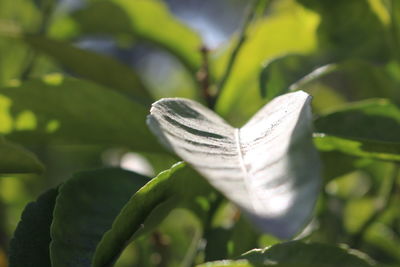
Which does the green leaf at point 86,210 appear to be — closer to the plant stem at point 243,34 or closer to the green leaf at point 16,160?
the green leaf at point 16,160

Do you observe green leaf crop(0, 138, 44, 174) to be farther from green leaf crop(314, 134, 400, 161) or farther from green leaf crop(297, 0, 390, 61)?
green leaf crop(297, 0, 390, 61)

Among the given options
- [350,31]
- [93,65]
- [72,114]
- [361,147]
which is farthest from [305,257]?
[93,65]

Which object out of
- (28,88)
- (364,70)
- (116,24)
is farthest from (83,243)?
(116,24)

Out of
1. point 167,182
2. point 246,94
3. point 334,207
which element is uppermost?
point 167,182

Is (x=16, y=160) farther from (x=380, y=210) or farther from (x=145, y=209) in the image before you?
(x=380, y=210)

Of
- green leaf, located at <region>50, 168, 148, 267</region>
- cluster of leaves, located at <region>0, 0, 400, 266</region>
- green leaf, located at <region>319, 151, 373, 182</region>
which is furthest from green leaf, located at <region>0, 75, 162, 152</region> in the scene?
green leaf, located at <region>319, 151, 373, 182</region>

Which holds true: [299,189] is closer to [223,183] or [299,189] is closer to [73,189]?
[223,183]

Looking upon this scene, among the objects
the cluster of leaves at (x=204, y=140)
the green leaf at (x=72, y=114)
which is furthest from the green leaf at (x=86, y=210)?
the green leaf at (x=72, y=114)
